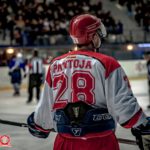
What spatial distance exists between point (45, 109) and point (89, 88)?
356 mm

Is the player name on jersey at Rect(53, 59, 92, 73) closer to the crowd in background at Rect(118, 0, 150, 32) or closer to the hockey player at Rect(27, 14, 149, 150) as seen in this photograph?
the hockey player at Rect(27, 14, 149, 150)

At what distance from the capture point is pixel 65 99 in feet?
7.57

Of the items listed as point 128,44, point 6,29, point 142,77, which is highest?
point 6,29

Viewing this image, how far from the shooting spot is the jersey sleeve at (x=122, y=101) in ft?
6.91

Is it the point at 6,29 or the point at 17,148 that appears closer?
the point at 17,148

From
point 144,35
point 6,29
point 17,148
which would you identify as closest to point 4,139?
point 17,148

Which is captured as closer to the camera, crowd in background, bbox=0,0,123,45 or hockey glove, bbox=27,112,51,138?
hockey glove, bbox=27,112,51,138

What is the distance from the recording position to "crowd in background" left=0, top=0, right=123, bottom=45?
18361 mm

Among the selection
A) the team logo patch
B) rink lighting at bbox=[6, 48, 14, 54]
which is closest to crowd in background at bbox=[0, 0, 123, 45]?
rink lighting at bbox=[6, 48, 14, 54]

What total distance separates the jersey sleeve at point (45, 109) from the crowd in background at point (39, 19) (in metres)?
15.5

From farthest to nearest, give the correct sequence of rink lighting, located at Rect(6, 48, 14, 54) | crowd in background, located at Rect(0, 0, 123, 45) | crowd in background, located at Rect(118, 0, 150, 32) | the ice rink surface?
crowd in background, located at Rect(118, 0, 150, 32)
crowd in background, located at Rect(0, 0, 123, 45)
rink lighting, located at Rect(6, 48, 14, 54)
the ice rink surface

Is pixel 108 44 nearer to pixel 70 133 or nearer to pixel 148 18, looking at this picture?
pixel 148 18

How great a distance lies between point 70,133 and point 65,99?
0.62 feet

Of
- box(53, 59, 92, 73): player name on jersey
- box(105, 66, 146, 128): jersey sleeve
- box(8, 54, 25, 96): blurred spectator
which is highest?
box(53, 59, 92, 73): player name on jersey
